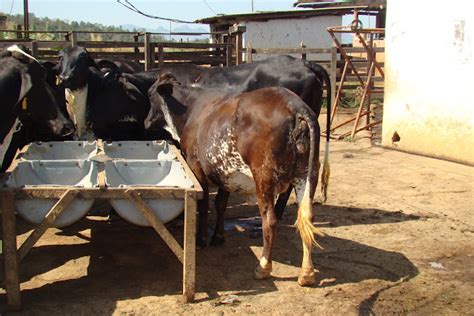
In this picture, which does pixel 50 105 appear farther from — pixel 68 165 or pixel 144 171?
pixel 144 171

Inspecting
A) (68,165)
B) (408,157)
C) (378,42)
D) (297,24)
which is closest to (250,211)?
(68,165)

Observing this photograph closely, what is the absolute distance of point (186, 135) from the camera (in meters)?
5.48

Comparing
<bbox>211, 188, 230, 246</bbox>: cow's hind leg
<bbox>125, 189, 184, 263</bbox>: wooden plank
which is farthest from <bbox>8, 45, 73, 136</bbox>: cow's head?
<bbox>211, 188, 230, 246</bbox>: cow's hind leg

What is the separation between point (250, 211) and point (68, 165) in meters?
2.56

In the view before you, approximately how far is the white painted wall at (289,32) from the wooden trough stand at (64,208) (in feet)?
59.6

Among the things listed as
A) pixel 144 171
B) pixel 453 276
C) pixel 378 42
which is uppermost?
pixel 378 42

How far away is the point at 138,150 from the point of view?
226 inches

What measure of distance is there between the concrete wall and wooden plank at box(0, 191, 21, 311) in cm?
698

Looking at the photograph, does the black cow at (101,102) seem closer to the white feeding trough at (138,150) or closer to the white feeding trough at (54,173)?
the white feeding trough at (138,150)

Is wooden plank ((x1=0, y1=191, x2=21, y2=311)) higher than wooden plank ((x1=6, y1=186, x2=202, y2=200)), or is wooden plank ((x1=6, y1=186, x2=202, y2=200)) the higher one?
wooden plank ((x1=6, y1=186, x2=202, y2=200))

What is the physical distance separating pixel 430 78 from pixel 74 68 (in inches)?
223

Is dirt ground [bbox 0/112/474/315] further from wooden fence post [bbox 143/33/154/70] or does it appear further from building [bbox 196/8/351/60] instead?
building [bbox 196/8/351/60]

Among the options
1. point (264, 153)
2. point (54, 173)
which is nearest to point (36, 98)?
point (54, 173)

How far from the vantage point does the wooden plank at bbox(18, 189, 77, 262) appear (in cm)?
399
